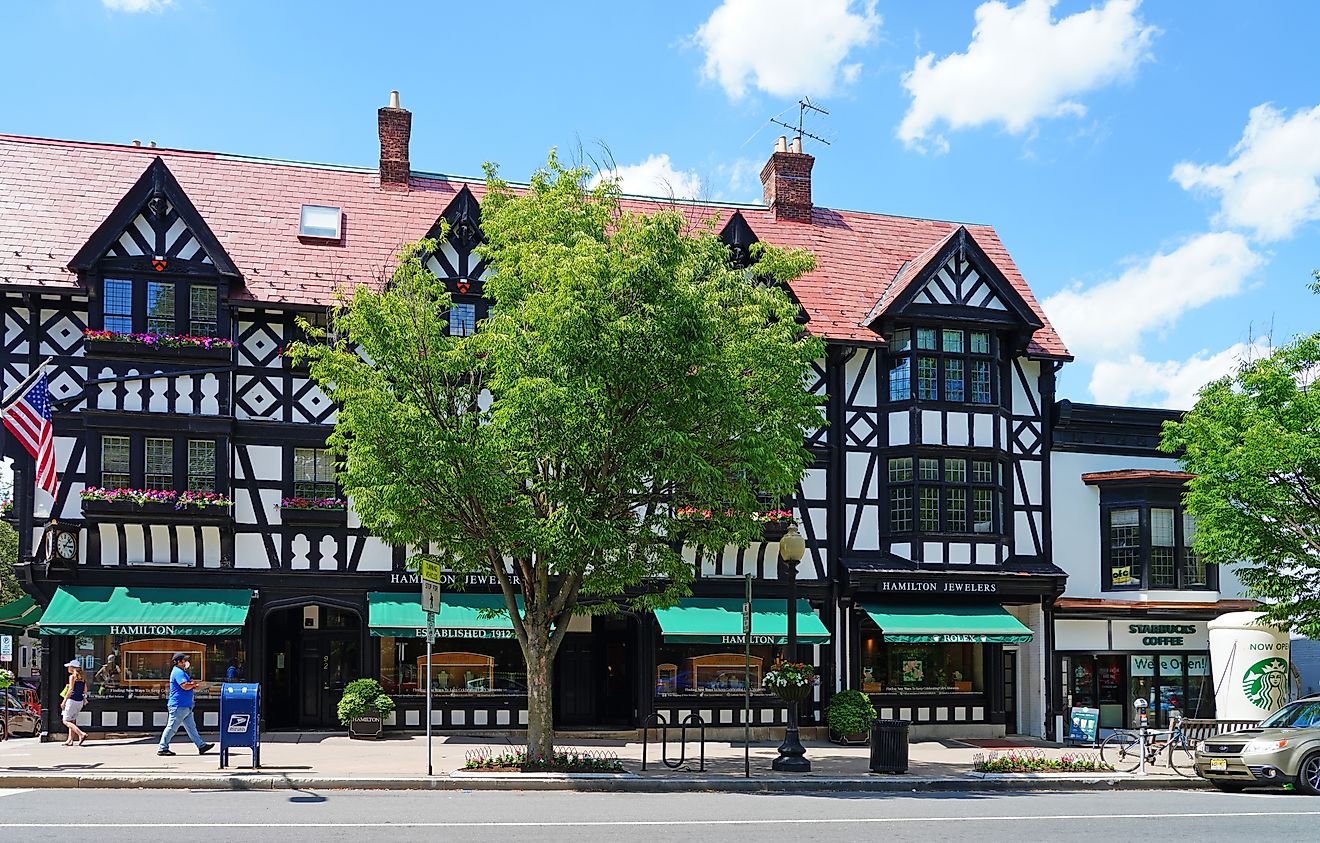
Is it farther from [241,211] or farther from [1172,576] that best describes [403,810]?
[1172,576]

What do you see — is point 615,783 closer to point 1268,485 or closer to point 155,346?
point 155,346

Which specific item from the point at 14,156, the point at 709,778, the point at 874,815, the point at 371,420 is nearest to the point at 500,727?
the point at 709,778

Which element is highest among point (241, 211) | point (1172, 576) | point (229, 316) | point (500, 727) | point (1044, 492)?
point (241, 211)

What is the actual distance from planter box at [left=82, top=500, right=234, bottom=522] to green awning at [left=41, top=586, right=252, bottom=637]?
1.44m

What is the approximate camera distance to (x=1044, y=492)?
2722 cm

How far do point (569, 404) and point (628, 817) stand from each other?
18.4 feet

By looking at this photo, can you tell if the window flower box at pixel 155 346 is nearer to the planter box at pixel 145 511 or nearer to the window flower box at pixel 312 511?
the planter box at pixel 145 511

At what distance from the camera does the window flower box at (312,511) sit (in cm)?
2350

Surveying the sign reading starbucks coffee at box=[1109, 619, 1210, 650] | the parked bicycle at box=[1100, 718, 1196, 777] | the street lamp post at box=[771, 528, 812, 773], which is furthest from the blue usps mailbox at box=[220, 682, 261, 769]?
the sign reading starbucks coffee at box=[1109, 619, 1210, 650]

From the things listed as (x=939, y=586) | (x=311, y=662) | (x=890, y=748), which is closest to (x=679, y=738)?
(x=939, y=586)

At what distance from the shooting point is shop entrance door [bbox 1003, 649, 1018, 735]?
27406 mm

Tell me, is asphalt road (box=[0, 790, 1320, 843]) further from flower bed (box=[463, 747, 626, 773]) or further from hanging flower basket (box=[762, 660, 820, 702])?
hanging flower basket (box=[762, 660, 820, 702])

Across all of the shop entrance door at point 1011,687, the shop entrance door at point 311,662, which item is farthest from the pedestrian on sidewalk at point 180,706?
the shop entrance door at point 1011,687

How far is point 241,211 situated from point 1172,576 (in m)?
21.6
